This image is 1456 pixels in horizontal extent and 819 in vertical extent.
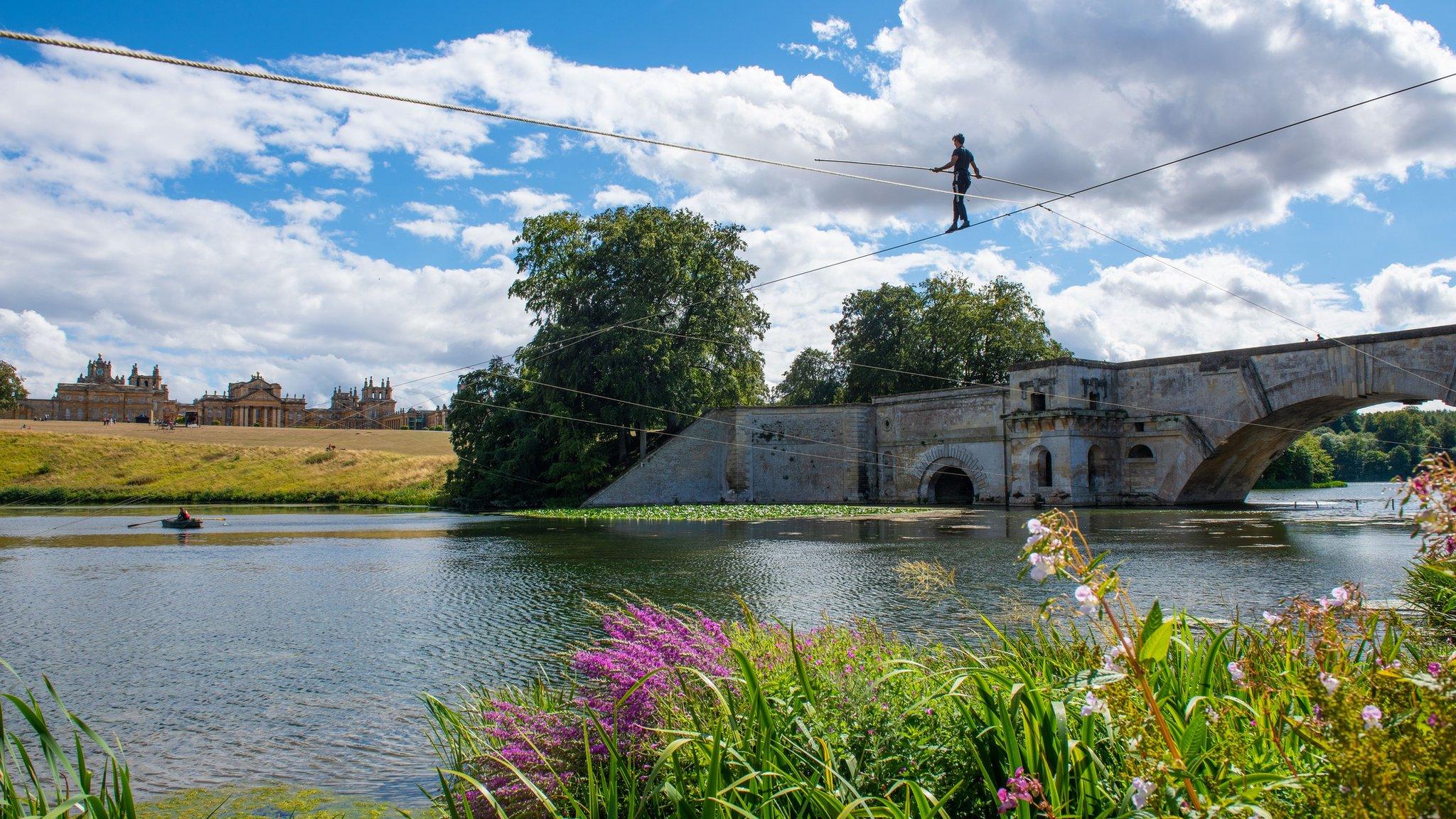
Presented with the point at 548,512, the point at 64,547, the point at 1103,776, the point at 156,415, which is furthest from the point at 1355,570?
the point at 156,415

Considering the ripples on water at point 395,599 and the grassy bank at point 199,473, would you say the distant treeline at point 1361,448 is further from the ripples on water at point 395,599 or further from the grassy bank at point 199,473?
the grassy bank at point 199,473

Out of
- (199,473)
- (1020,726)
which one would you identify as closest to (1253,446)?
(1020,726)

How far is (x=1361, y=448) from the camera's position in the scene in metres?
74.9

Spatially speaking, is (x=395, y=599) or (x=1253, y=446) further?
(x=1253, y=446)

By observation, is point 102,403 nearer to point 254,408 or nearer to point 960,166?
point 254,408

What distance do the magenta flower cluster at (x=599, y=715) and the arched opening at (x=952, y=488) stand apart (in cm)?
3586

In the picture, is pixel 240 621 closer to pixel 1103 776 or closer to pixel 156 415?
pixel 1103 776

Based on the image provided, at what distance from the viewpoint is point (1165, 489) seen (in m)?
33.5

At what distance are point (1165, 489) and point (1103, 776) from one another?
33.5 meters

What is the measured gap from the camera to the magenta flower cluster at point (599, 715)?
3955 mm

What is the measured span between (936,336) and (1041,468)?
12842 mm

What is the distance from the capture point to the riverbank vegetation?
2287mm

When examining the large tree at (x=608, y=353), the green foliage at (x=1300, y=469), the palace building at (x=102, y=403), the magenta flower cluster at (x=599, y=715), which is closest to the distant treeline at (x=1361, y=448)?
the green foliage at (x=1300, y=469)

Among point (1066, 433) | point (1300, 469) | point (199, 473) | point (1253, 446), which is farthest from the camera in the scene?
point (1300, 469)
